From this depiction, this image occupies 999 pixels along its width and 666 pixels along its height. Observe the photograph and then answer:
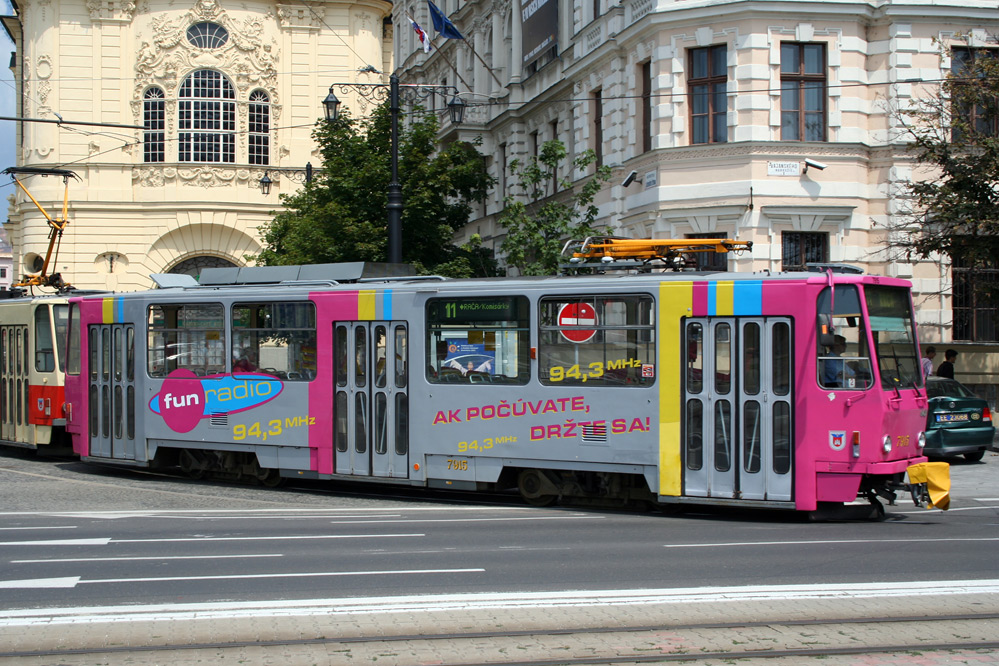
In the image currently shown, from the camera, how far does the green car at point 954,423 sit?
18750 millimetres

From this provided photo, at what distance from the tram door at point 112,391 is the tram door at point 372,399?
4122 millimetres

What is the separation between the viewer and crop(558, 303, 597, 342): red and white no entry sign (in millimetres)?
13148

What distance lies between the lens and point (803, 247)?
953 inches

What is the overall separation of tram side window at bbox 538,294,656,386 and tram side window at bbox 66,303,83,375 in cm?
883

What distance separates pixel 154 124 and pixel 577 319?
128 ft

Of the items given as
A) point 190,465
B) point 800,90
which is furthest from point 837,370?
point 800,90

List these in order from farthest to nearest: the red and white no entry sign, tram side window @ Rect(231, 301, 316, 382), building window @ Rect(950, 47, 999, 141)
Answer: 1. building window @ Rect(950, 47, 999, 141)
2. tram side window @ Rect(231, 301, 316, 382)
3. the red and white no entry sign

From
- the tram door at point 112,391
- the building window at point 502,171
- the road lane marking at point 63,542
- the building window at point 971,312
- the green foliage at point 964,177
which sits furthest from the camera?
the building window at point 502,171

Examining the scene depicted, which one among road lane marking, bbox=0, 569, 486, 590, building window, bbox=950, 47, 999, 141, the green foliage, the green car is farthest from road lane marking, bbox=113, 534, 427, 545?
building window, bbox=950, 47, 999, 141

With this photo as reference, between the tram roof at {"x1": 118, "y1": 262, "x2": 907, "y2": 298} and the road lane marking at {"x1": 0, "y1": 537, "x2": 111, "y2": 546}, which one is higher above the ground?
the tram roof at {"x1": 118, "y1": 262, "x2": 907, "y2": 298}

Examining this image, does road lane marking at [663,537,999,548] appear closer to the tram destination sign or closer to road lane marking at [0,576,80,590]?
the tram destination sign

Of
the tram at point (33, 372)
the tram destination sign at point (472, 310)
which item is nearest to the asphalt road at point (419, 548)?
the tram destination sign at point (472, 310)

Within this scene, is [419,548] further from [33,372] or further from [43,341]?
[33,372]

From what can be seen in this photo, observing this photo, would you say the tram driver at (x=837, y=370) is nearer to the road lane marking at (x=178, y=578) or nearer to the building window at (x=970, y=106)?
the road lane marking at (x=178, y=578)
